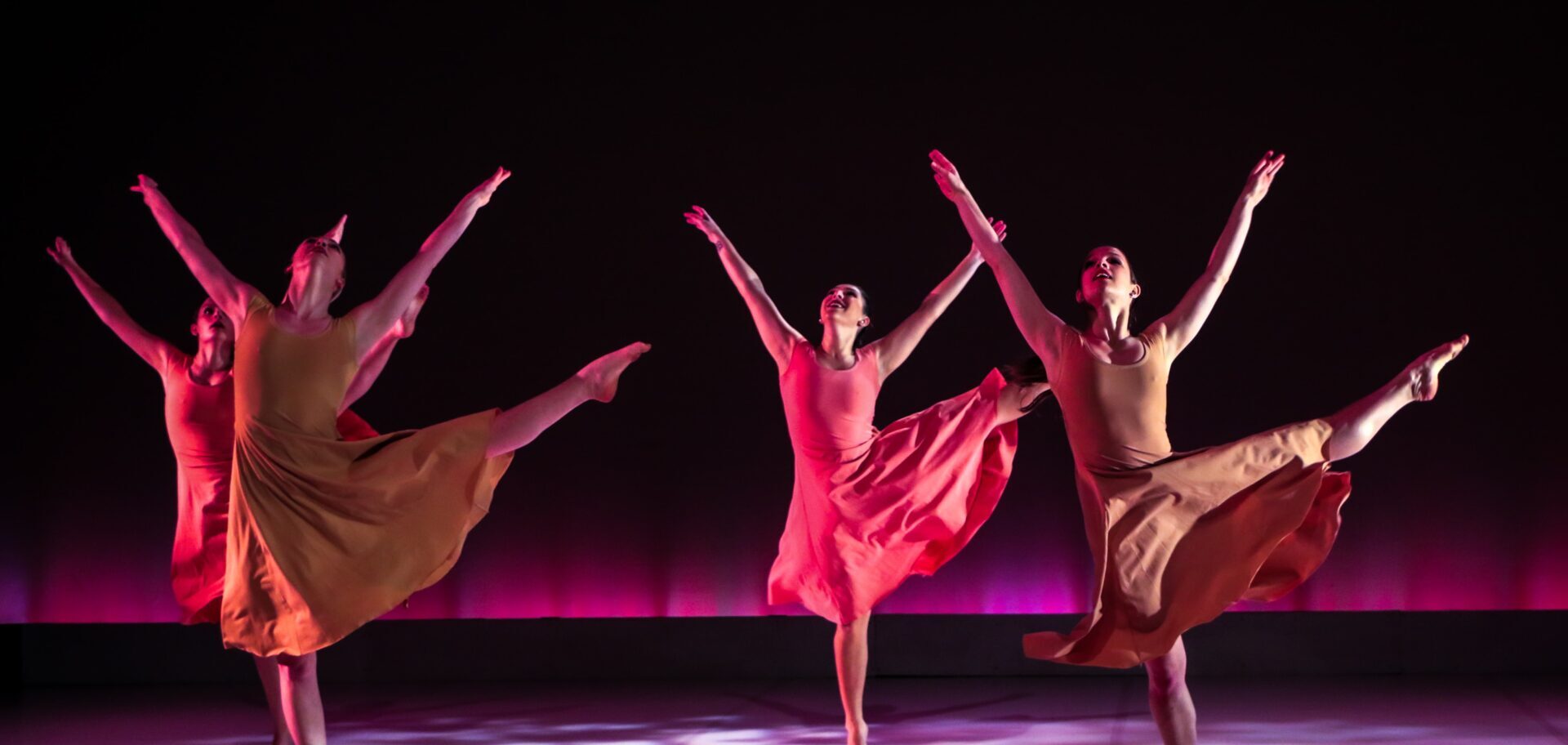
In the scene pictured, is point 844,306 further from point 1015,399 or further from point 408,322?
point 408,322

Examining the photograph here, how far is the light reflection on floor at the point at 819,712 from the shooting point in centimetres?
397

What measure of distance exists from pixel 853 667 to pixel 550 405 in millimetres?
1242

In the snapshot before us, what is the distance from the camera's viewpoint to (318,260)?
3082mm

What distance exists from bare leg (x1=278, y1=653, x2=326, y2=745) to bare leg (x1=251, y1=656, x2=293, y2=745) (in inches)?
26.3

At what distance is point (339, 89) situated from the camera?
5887mm

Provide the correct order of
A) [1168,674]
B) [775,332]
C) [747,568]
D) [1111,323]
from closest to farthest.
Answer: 1. [1168,674]
2. [1111,323]
3. [775,332]
4. [747,568]

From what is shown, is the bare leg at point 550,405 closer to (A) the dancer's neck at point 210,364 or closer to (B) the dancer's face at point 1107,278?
(B) the dancer's face at point 1107,278

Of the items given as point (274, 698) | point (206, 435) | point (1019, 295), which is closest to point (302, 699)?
point (274, 698)

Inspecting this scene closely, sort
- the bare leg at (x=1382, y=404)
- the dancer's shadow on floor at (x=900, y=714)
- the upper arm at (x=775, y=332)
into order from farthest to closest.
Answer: the dancer's shadow on floor at (x=900, y=714), the upper arm at (x=775, y=332), the bare leg at (x=1382, y=404)

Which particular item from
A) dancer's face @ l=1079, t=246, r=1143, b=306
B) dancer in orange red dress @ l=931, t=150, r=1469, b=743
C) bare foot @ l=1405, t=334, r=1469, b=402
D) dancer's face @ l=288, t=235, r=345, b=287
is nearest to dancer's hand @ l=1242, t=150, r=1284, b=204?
dancer in orange red dress @ l=931, t=150, r=1469, b=743

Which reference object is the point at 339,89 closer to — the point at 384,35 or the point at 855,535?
the point at 384,35

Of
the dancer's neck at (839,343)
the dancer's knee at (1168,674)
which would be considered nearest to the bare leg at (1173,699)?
the dancer's knee at (1168,674)

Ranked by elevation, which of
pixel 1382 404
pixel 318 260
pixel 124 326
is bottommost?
pixel 1382 404

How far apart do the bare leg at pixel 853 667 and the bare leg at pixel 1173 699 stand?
3.51 ft
